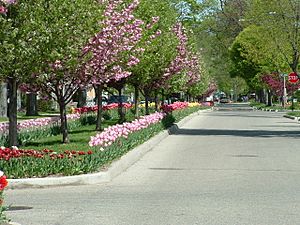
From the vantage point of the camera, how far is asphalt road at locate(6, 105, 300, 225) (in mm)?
9578

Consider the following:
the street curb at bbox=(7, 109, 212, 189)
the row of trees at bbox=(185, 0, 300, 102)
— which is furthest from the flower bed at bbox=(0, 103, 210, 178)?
the row of trees at bbox=(185, 0, 300, 102)

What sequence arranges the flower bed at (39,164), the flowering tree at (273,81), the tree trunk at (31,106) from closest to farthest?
1. the flower bed at (39,164)
2. the tree trunk at (31,106)
3. the flowering tree at (273,81)

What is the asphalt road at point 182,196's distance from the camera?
958 centimetres

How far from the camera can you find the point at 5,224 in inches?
319

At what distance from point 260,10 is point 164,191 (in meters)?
31.0

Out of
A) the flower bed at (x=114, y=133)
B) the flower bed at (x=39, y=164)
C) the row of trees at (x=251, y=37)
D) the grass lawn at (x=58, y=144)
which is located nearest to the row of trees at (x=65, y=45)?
the grass lawn at (x=58, y=144)

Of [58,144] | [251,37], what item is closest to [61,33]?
[58,144]

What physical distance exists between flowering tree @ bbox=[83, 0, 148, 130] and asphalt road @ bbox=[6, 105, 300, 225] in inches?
120

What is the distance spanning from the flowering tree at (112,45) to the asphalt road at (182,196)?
120 inches

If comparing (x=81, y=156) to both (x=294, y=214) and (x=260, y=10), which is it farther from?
(x=260, y=10)

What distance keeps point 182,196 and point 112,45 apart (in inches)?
362

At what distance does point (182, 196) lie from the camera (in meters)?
11.7

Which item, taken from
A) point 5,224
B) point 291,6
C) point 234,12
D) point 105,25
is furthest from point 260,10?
point 234,12

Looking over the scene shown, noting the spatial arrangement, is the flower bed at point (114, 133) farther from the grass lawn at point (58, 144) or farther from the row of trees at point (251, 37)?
the row of trees at point (251, 37)
